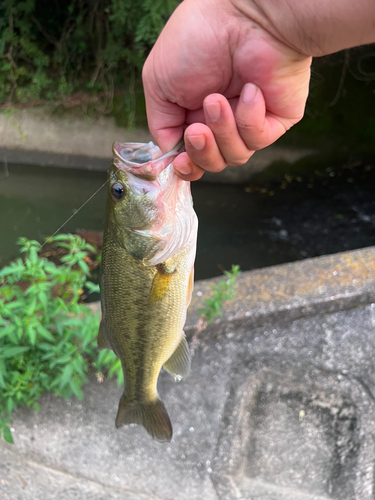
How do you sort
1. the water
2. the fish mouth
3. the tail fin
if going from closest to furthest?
the fish mouth < the tail fin < the water

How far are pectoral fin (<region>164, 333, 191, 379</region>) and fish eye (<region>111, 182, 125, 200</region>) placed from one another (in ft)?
2.33

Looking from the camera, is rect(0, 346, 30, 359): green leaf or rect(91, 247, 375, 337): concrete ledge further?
rect(91, 247, 375, 337): concrete ledge

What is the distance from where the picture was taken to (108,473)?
2.18 metres

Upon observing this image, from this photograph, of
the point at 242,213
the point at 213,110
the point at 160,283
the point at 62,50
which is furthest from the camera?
the point at 62,50

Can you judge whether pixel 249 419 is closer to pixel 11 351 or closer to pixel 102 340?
pixel 102 340

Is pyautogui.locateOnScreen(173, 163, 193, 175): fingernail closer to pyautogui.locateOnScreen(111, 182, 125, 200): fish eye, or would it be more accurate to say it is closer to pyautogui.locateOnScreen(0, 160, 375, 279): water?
pyautogui.locateOnScreen(111, 182, 125, 200): fish eye

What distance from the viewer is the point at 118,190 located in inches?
54.6

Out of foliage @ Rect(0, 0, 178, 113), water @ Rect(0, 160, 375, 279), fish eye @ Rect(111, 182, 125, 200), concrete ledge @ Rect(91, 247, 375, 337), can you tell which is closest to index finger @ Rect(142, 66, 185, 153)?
fish eye @ Rect(111, 182, 125, 200)

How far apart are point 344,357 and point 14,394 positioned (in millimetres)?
2133

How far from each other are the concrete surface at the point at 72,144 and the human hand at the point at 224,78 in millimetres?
5357

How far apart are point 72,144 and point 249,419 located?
5.95 m

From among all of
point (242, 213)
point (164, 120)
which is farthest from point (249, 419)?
point (242, 213)

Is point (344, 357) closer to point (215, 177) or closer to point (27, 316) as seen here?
point (27, 316)

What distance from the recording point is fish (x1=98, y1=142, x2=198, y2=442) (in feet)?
4.43
